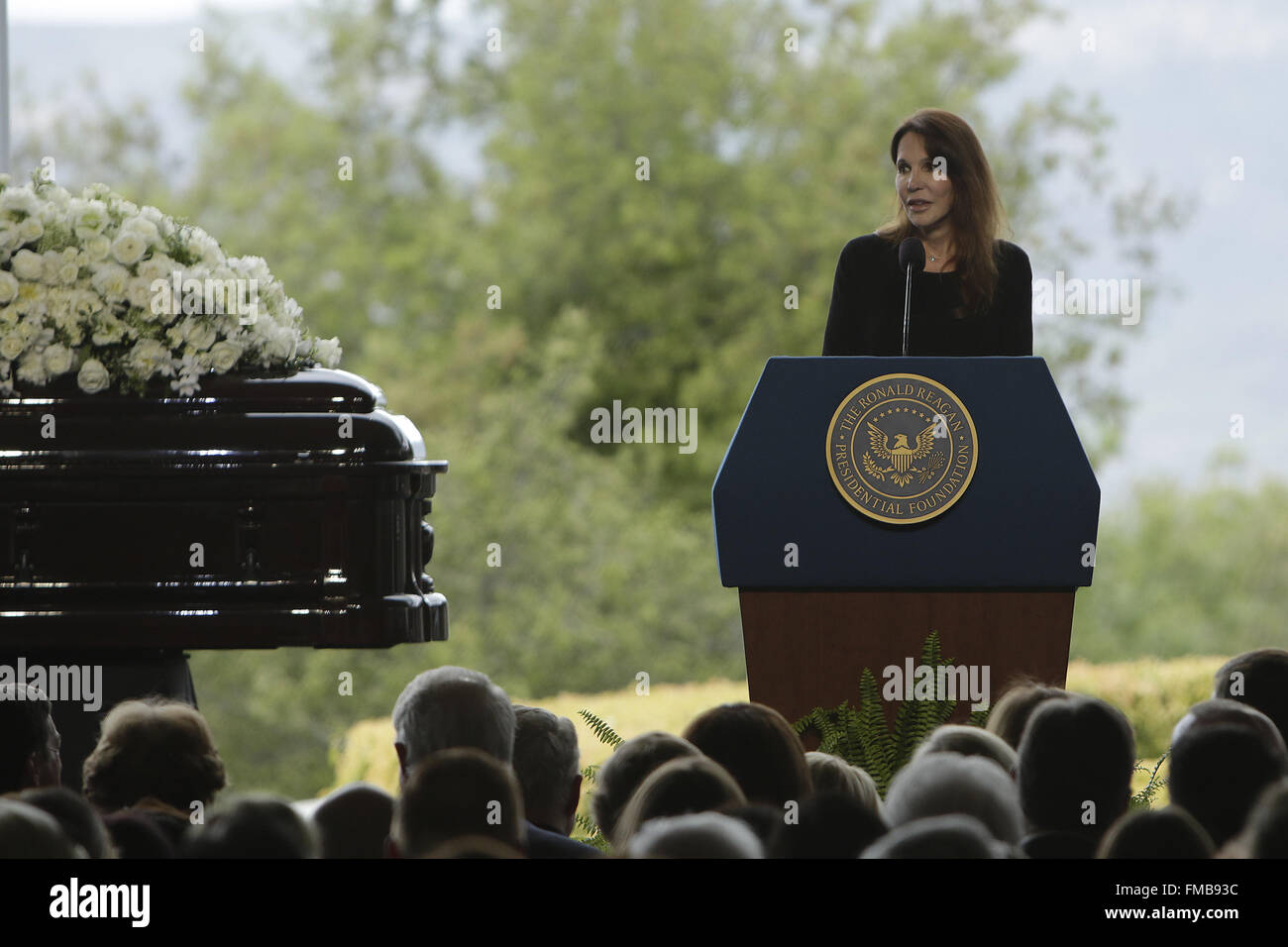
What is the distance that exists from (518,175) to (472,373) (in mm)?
2087

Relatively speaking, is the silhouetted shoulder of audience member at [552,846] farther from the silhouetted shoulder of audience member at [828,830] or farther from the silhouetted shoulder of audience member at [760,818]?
the silhouetted shoulder of audience member at [828,830]

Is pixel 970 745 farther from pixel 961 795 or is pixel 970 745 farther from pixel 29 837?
pixel 29 837

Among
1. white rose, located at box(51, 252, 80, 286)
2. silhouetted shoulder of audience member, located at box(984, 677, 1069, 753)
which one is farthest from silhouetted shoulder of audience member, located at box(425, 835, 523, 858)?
white rose, located at box(51, 252, 80, 286)

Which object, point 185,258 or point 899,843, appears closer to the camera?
point 899,843

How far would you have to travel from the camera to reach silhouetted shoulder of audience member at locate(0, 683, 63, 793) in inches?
117

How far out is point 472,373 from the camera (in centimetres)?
1241

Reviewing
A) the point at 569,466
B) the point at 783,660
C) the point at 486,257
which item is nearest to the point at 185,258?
the point at 783,660

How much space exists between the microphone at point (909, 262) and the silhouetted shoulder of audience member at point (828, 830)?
1586 millimetres

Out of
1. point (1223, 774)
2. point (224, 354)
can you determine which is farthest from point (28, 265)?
point (1223, 774)

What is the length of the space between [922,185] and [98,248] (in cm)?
198

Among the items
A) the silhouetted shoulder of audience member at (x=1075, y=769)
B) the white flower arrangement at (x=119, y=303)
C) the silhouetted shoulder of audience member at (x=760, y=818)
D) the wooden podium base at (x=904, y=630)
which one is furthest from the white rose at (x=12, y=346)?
the silhouetted shoulder of audience member at (x=1075, y=769)

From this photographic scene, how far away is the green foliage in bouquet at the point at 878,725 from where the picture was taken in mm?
3424

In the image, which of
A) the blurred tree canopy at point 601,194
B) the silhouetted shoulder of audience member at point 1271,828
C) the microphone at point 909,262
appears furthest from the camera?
the blurred tree canopy at point 601,194

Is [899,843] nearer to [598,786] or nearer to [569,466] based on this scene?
[598,786]
